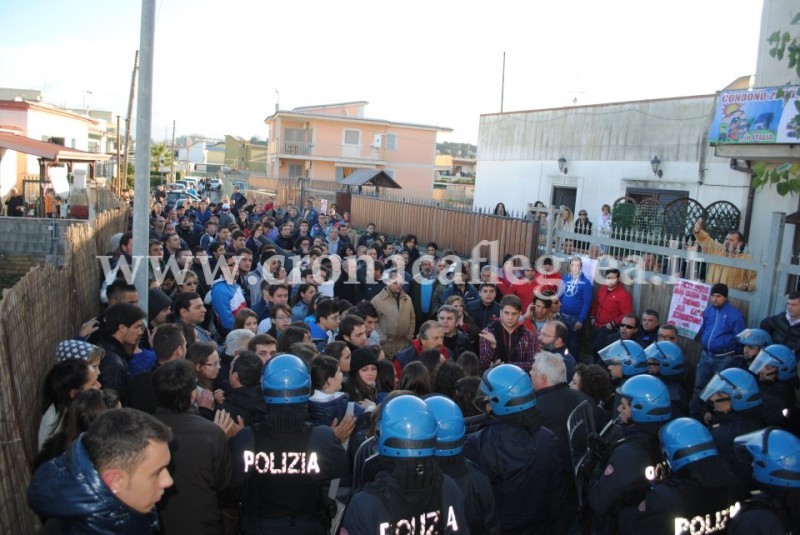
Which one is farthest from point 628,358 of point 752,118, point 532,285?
point 752,118

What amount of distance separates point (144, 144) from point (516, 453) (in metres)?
4.90

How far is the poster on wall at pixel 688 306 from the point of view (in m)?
8.92

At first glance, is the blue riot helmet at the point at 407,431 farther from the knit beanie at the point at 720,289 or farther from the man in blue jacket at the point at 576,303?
the man in blue jacket at the point at 576,303

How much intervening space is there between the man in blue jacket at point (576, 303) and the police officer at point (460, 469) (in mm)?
6913

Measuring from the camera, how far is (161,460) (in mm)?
2898

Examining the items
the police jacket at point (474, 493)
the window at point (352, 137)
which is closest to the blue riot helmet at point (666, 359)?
the police jacket at point (474, 493)

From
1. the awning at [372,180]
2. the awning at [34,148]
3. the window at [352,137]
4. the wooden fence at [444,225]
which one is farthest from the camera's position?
the window at [352,137]

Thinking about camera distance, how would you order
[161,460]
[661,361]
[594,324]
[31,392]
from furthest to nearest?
1. [594,324]
2. [661,361]
3. [31,392]
4. [161,460]

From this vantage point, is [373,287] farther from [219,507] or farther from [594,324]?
[219,507]

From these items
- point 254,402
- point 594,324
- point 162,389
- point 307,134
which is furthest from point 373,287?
point 307,134

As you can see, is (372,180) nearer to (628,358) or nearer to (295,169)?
(628,358)

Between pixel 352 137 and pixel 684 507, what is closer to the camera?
pixel 684 507

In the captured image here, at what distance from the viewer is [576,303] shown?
10414 mm

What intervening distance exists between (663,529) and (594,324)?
6572 millimetres
